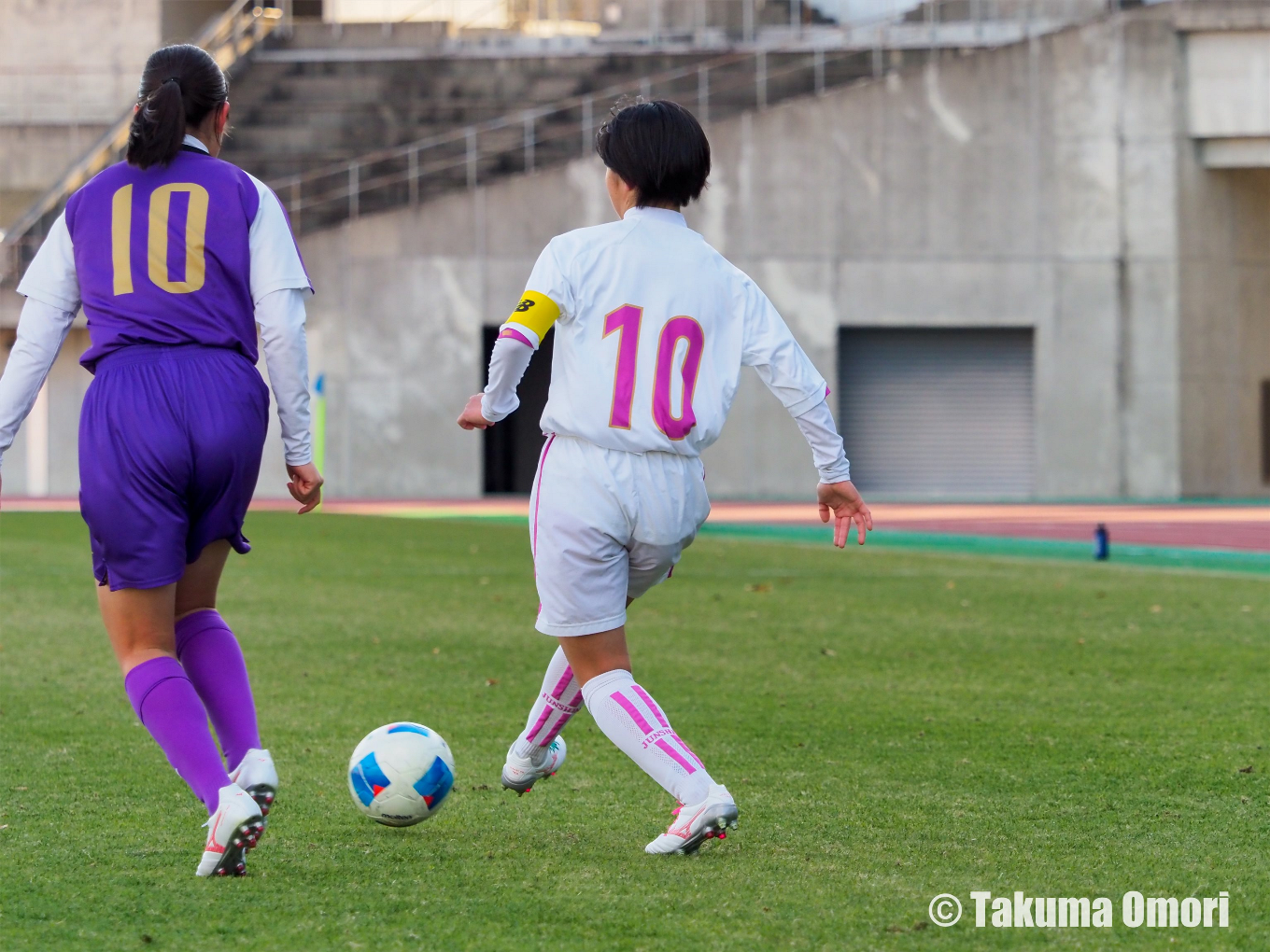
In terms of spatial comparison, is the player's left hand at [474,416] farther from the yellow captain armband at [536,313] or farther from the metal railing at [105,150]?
the metal railing at [105,150]

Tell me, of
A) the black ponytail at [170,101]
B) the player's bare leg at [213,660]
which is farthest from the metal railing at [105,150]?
the player's bare leg at [213,660]

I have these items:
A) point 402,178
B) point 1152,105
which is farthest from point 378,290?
point 1152,105

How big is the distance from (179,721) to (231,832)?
12.2 inches

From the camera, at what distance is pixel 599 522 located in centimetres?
407

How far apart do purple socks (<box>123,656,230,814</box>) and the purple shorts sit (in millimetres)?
212

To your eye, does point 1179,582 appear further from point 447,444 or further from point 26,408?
point 447,444

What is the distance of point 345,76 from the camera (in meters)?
31.1

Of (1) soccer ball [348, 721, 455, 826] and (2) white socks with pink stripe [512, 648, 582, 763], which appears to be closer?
(1) soccer ball [348, 721, 455, 826]

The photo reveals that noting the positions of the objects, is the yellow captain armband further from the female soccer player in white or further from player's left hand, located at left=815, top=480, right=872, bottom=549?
player's left hand, located at left=815, top=480, right=872, bottom=549

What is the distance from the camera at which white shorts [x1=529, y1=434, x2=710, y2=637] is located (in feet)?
13.4

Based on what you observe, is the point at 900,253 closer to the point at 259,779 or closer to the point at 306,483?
the point at 306,483

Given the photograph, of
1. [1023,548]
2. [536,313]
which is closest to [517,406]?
[536,313]

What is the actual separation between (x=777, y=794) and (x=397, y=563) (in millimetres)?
9684

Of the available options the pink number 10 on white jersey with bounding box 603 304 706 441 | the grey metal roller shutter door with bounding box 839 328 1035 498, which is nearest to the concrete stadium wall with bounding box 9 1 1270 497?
the grey metal roller shutter door with bounding box 839 328 1035 498
